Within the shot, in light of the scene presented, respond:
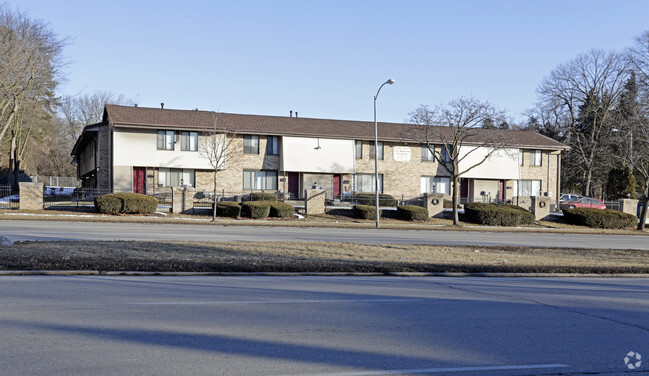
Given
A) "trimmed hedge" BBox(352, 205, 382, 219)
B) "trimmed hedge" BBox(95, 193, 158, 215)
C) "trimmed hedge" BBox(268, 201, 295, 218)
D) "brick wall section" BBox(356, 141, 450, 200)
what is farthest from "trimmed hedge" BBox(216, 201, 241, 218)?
"brick wall section" BBox(356, 141, 450, 200)

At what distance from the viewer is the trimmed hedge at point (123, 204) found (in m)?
32.3

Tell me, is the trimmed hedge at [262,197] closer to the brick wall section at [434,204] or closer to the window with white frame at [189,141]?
the window with white frame at [189,141]

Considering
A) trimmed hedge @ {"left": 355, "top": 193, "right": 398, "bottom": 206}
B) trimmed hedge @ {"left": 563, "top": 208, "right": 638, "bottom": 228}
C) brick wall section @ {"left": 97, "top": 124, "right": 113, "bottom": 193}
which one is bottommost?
trimmed hedge @ {"left": 563, "top": 208, "right": 638, "bottom": 228}

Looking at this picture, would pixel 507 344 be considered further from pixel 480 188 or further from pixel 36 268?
pixel 480 188

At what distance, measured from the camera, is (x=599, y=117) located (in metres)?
63.8

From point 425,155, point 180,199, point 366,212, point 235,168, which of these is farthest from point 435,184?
point 180,199

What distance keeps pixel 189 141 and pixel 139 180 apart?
4638 mm

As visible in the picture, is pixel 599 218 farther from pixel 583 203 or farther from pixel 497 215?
pixel 583 203

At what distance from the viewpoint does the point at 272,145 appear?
147 feet

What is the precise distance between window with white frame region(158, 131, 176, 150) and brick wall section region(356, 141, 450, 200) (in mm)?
15011

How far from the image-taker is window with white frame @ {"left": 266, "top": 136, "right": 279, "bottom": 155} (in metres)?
44.7

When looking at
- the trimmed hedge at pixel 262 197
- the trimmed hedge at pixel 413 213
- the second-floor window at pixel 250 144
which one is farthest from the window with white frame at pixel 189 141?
the trimmed hedge at pixel 413 213

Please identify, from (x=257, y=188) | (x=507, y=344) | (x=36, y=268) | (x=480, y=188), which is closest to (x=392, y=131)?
(x=480, y=188)

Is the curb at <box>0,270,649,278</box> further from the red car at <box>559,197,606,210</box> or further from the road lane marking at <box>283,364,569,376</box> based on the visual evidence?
the red car at <box>559,197,606,210</box>
